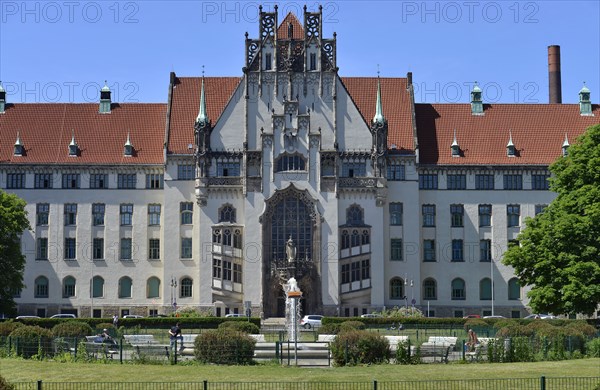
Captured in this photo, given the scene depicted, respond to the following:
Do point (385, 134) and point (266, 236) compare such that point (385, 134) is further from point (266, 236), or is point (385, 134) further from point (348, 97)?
point (266, 236)

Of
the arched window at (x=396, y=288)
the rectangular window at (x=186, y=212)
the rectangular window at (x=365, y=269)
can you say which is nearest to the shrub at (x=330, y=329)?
the rectangular window at (x=365, y=269)

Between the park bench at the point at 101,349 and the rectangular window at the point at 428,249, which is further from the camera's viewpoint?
the rectangular window at the point at 428,249

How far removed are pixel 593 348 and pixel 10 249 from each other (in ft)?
155

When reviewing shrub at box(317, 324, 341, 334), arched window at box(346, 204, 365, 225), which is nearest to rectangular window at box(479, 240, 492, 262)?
arched window at box(346, 204, 365, 225)

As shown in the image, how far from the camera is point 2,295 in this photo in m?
84.5

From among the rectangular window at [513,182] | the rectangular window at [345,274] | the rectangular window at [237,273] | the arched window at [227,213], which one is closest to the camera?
the rectangular window at [345,274]

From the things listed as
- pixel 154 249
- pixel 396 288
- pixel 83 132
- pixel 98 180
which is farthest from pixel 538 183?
pixel 83 132

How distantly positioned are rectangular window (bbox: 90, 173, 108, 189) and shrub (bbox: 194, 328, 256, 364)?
52144 mm

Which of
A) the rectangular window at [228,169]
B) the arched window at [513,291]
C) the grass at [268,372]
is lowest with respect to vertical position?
the grass at [268,372]

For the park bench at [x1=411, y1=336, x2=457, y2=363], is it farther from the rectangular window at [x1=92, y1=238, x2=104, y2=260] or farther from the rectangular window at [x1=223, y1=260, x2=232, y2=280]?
the rectangular window at [x1=92, y1=238, x2=104, y2=260]

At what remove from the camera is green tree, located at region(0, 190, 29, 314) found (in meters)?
82.1

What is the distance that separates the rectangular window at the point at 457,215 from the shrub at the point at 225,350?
5310 centimetres

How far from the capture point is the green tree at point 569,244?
7000 cm

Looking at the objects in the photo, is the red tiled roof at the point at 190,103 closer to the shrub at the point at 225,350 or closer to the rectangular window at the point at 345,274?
the rectangular window at the point at 345,274
